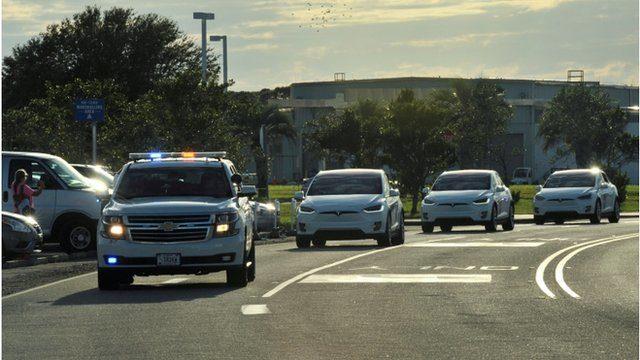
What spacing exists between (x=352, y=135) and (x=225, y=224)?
2903 inches

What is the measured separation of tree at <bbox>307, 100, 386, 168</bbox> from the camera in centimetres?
7856

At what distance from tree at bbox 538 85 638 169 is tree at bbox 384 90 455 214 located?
4955 centimetres

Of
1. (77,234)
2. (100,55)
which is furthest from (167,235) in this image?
(100,55)

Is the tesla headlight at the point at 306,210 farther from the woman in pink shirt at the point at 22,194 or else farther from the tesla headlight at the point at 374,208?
the woman in pink shirt at the point at 22,194

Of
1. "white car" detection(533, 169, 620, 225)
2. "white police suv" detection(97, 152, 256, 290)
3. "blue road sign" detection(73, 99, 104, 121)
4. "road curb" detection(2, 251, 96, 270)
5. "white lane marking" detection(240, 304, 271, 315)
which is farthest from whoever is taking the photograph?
"white car" detection(533, 169, 620, 225)

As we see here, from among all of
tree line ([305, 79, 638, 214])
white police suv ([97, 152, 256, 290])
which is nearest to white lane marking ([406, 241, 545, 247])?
white police suv ([97, 152, 256, 290])

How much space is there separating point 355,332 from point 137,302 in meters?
4.72

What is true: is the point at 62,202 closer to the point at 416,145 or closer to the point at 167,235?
the point at 167,235

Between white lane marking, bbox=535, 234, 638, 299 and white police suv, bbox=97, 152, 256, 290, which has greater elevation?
white police suv, bbox=97, 152, 256, 290

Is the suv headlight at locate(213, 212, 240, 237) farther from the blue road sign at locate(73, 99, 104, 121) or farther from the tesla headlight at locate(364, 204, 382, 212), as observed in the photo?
the blue road sign at locate(73, 99, 104, 121)


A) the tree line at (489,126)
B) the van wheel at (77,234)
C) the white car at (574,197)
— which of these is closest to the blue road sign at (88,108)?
the van wheel at (77,234)

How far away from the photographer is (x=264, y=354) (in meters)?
12.9

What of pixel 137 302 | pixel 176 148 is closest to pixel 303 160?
pixel 176 148

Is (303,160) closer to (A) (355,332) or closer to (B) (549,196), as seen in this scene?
(B) (549,196)
